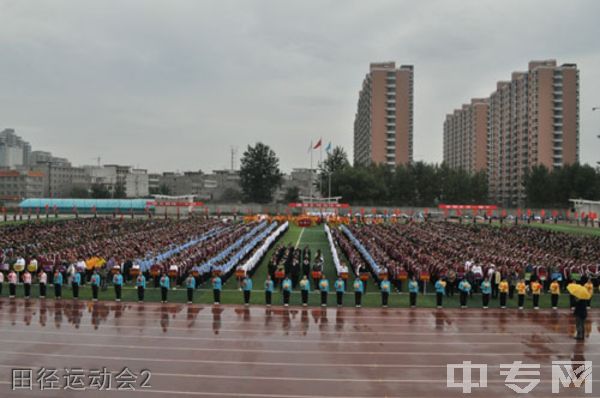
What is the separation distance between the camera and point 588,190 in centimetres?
7150

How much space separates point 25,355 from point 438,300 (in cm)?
1134

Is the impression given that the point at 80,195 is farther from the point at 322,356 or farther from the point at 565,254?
the point at 322,356

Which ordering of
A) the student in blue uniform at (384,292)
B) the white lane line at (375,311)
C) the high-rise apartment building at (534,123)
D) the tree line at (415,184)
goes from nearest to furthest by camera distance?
the white lane line at (375,311), the student in blue uniform at (384,292), the tree line at (415,184), the high-rise apartment building at (534,123)

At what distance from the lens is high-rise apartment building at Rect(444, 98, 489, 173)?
11431 centimetres

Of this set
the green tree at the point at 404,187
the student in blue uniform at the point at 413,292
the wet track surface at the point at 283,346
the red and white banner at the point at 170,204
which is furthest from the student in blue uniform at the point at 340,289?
the green tree at the point at 404,187

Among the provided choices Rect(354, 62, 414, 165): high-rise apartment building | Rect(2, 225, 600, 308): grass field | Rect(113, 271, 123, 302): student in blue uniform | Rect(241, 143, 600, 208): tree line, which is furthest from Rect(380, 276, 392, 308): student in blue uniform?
Rect(354, 62, 414, 165): high-rise apartment building

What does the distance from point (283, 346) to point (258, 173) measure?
76.6 meters

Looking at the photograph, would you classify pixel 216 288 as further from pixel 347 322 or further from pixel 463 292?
pixel 463 292

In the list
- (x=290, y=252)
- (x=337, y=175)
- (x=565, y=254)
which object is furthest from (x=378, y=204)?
(x=290, y=252)

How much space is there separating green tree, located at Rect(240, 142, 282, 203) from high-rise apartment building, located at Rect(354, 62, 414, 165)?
67.3 ft

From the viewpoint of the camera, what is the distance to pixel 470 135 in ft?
388

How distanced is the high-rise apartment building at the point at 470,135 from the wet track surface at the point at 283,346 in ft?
319

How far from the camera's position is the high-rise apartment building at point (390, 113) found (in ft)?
312

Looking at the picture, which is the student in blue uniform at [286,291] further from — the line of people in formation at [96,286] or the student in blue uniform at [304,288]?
the line of people in formation at [96,286]
